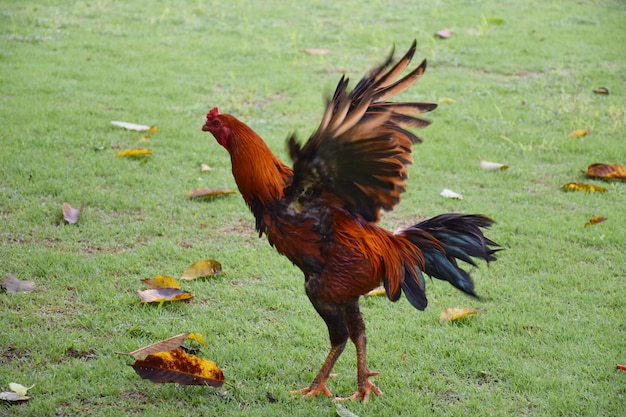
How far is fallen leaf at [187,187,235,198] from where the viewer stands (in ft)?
22.2

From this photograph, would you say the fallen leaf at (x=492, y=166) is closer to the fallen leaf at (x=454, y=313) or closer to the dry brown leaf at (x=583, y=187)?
the dry brown leaf at (x=583, y=187)

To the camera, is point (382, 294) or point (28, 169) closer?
point (382, 294)

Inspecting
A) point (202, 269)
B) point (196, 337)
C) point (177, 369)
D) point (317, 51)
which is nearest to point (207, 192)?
point (202, 269)

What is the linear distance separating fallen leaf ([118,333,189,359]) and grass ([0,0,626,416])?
131 mm

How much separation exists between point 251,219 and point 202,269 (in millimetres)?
1105

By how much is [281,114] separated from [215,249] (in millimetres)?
3244

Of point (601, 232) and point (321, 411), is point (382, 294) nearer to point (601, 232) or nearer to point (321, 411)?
point (321, 411)

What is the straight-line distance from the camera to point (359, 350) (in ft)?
14.2

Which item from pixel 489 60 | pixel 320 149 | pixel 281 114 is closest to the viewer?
pixel 320 149

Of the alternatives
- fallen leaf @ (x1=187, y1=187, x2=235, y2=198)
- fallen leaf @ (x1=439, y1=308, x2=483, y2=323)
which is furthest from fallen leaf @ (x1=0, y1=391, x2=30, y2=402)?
fallen leaf @ (x1=187, y1=187, x2=235, y2=198)

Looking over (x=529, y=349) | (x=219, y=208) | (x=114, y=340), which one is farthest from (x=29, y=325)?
(x=529, y=349)

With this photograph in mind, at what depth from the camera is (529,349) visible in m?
4.79

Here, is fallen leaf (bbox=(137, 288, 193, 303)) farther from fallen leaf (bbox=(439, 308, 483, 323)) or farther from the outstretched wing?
fallen leaf (bbox=(439, 308, 483, 323))

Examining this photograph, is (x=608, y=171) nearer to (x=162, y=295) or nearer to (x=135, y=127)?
(x=162, y=295)
